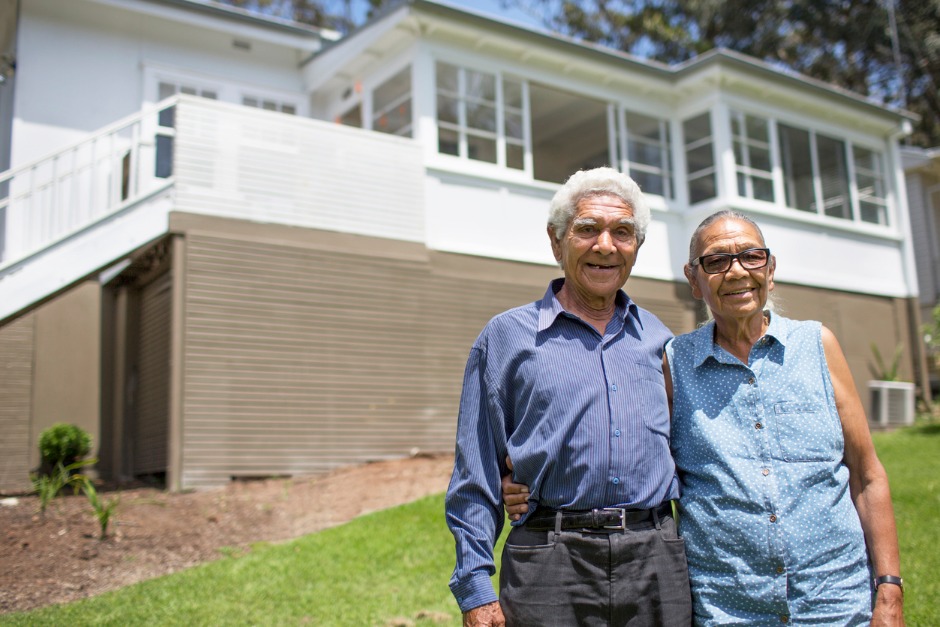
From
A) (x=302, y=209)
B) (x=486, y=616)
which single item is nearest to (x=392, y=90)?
(x=302, y=209)

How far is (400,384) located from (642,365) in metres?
8.17

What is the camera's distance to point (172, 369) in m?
9.59

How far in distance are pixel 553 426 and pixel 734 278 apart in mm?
754

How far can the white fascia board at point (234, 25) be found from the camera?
1231 cm

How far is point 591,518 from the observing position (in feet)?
9.16

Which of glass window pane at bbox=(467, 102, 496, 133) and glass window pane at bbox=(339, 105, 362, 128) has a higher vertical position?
glass window pane at bbox=(339, 105, 362, 128)

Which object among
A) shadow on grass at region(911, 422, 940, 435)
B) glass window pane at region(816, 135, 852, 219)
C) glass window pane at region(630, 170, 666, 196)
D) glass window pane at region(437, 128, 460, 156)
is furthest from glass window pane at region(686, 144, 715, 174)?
shadow on grass at region(911, 422, 940, 435)

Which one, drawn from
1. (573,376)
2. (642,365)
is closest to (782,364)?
(642,365)

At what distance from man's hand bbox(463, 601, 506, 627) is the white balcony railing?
8.01m

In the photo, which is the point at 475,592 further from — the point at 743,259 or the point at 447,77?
the point at 447,77

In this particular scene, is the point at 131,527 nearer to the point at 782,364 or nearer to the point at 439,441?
the point at 439,441

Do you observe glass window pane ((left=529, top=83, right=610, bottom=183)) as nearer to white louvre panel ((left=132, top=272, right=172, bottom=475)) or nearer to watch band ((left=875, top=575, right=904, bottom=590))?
white louvre panel ((left=132, top=272, right=172, bottom=475))

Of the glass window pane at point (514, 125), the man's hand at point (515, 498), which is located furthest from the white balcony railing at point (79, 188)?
the man's hand at point (515, 498)

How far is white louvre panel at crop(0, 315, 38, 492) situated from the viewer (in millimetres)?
10852
